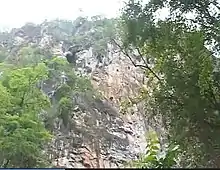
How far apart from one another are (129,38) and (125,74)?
32.3 ft

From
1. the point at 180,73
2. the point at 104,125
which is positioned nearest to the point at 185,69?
the point at 180,73

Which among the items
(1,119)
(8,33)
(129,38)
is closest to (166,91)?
(129,38)

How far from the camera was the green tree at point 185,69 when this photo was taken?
4.73m

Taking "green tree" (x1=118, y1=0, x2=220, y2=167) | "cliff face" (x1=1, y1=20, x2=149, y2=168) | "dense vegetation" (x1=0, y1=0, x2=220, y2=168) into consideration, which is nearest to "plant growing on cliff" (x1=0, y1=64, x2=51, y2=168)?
"cliff face" (x1=1, y1=20, x2=149, y2=168)

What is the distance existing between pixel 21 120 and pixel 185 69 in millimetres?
4636

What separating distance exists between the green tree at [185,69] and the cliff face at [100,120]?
5684 mm

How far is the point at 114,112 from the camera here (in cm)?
1429

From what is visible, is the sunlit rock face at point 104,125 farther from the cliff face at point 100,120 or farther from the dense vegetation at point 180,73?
the dense vegetation at point 180,73

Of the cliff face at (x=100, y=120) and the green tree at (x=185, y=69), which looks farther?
the cliff face at (x=100, y=120)

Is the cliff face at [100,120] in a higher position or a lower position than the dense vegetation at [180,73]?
higher

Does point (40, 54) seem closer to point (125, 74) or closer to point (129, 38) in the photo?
point (125, 74)

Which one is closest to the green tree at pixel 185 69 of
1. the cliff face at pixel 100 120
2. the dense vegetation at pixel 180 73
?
the dense vegetation at pixel 180 73

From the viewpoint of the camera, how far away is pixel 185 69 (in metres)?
4.78

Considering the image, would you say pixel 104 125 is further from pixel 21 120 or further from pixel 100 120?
pixel 21 120
